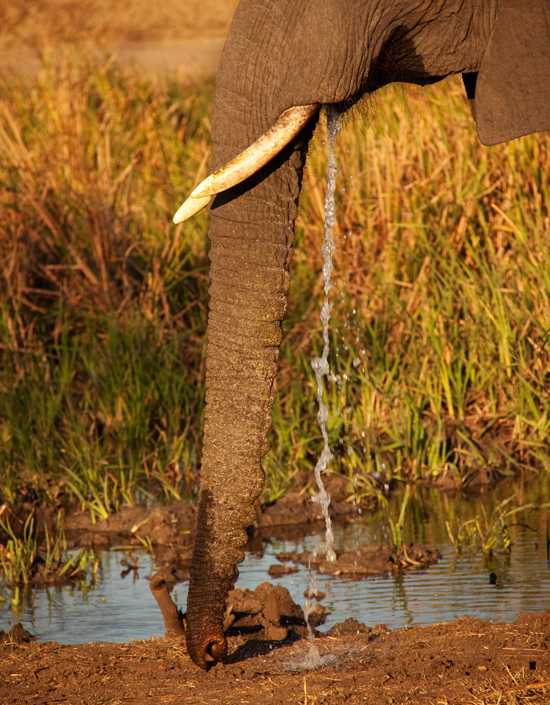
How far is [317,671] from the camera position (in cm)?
505

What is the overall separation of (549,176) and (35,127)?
3697 millimetres

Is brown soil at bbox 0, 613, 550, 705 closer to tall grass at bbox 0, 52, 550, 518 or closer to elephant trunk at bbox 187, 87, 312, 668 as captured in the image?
elephant trunk at bbox 187, 87, 312, 668

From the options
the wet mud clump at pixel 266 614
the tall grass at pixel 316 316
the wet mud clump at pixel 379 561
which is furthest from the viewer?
the tall grass at pixel 316 316

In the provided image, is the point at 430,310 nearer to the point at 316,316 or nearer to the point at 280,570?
the point at 316,316

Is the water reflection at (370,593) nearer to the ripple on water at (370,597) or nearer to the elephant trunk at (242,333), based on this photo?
the ripple on water at (370,597)

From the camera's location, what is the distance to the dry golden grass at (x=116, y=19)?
2402 centimetres

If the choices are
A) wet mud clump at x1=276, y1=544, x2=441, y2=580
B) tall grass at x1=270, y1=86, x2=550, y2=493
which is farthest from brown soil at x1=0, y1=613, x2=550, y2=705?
tall grass at x1=270, y1=86, x2=550, y2=493

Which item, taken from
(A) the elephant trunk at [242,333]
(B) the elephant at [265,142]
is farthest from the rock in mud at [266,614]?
(A) the elephant trunk at [242,333]

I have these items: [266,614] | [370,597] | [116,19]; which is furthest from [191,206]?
[116,19]

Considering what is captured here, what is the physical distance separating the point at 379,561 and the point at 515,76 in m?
2.33

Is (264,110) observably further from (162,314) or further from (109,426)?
(162,314)

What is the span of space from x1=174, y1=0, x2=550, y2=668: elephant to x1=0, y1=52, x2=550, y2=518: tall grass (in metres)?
2.62

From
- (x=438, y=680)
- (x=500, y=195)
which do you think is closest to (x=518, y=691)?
(x=438, y=680)

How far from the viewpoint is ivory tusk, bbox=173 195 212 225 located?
4273 millimetres
